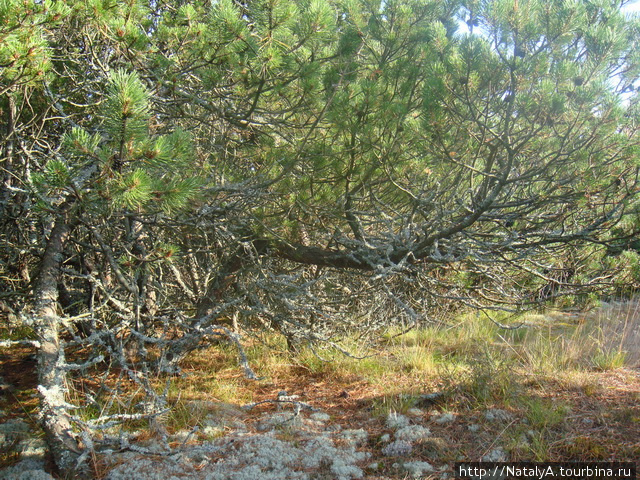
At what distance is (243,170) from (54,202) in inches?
74.4

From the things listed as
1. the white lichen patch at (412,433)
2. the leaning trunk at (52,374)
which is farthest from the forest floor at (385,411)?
the leaning trunk at (52,374)

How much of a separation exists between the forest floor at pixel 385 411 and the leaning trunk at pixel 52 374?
0.21 meters

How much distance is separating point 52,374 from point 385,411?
7.00ft

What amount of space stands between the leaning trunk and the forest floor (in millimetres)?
207

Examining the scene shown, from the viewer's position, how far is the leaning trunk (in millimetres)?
2463

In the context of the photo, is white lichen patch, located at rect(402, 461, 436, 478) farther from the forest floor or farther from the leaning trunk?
the leaning trunk

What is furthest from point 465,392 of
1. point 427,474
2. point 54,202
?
point 54,202

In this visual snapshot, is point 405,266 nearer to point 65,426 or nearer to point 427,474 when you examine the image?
point 427,474

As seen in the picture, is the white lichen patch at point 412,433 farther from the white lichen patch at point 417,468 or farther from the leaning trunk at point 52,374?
the leaning trunk at point 52,374

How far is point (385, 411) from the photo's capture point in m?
3.33

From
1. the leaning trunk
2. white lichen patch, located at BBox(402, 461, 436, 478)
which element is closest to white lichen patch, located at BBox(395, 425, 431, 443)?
white lichen patch, located at BBox(402, 461, 436, 478)

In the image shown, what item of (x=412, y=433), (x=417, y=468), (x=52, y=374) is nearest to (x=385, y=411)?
(x=412, y=433)

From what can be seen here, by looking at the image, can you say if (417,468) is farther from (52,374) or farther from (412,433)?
(52,374)

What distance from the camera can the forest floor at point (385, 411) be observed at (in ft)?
8.74
